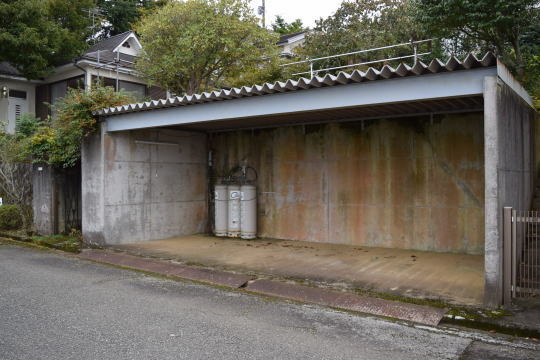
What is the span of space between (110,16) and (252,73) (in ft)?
54.3

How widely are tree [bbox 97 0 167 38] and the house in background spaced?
9.00m

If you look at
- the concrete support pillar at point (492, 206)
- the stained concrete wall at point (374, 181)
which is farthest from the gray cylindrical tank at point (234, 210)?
the concrete support pillar at point (492, 206)

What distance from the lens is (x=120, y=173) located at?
9.30 meters

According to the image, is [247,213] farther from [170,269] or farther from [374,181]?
[170,269]

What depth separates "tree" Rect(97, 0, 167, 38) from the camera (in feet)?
89.4

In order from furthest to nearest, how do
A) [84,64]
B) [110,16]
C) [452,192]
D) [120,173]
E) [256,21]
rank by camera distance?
[110,16] → [84,64] → [256,21] → [120,173] → [452,192]

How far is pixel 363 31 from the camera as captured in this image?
576 inches

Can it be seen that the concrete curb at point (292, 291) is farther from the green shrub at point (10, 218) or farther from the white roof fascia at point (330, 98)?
the green shrub at point (10, 218)

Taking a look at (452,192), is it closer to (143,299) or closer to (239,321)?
(239,321)

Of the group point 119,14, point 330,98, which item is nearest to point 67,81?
point 119,14

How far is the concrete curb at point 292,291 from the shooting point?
486cm

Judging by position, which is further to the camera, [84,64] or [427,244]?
[84,64]

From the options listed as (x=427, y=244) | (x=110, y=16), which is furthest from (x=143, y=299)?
(x=110, y=16)

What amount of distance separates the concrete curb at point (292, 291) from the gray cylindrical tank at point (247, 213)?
277cm
